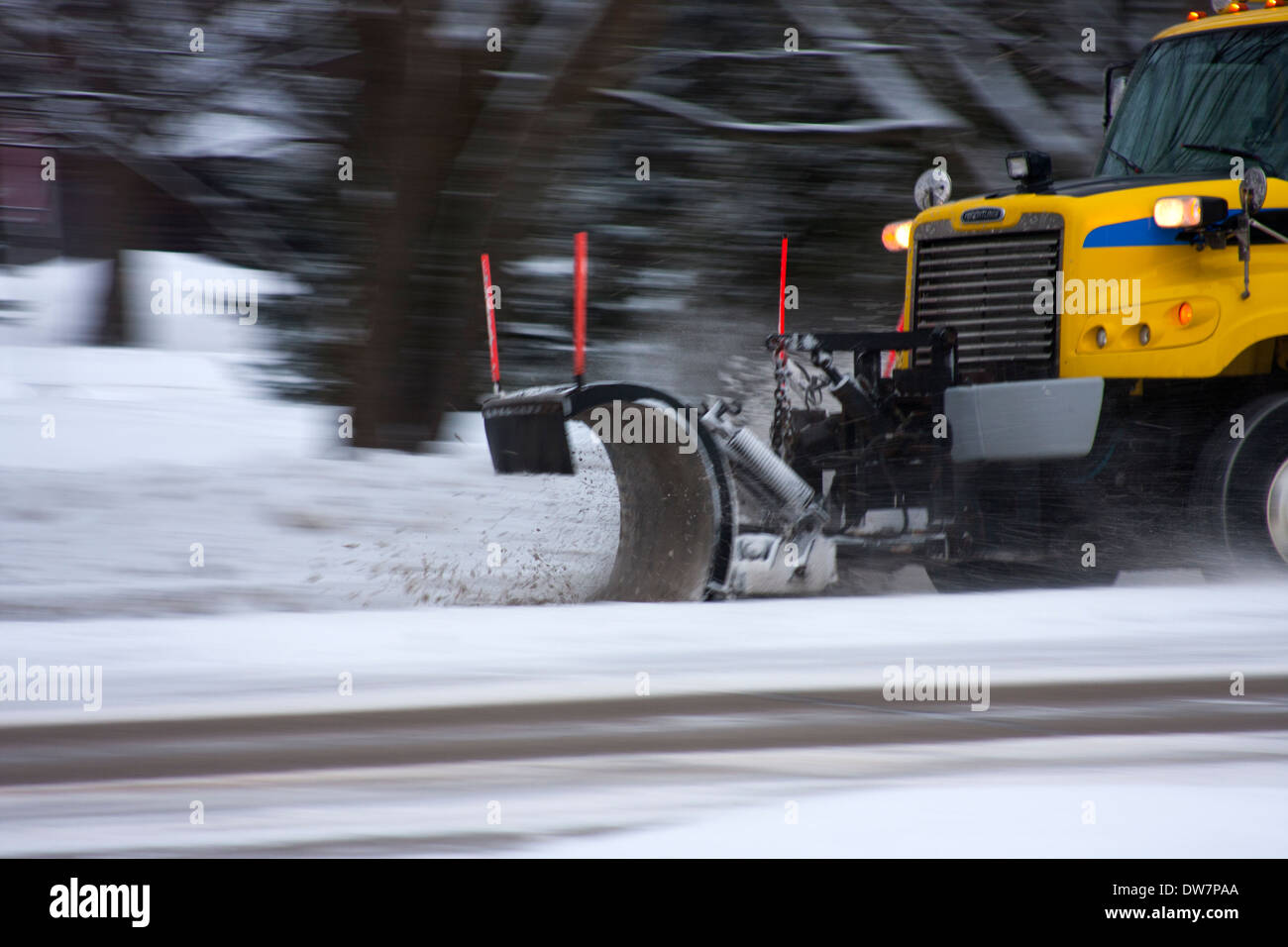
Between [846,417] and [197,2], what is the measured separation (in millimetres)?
6063

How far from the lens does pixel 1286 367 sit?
748 centimetres

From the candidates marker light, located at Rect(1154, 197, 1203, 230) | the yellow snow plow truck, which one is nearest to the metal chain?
the yellow snow plow truck

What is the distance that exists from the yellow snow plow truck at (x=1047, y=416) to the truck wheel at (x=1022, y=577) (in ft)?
0.05

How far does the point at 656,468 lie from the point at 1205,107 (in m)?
3.20

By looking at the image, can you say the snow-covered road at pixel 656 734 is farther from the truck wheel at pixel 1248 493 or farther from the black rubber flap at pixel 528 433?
the black rubber flap at pixel 528 433

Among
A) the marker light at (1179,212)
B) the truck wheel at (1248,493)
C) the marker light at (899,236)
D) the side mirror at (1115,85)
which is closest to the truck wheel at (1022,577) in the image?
the truck wheel at (1248,493)

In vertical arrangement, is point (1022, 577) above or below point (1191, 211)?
below

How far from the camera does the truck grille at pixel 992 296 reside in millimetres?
7484

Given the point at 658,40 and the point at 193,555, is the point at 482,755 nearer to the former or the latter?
the point at 193,555

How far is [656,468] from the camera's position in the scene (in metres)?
7.49

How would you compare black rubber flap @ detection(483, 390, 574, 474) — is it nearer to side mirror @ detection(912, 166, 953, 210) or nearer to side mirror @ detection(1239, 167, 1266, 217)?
side mirror @ detection(912, 166, 953, 210)

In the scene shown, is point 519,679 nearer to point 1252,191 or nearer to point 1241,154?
point 1252,191

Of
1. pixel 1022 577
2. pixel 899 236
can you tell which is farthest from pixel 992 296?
pixel 1022 577

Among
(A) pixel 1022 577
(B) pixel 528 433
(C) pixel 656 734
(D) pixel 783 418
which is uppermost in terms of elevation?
(D) pixel 783 418
